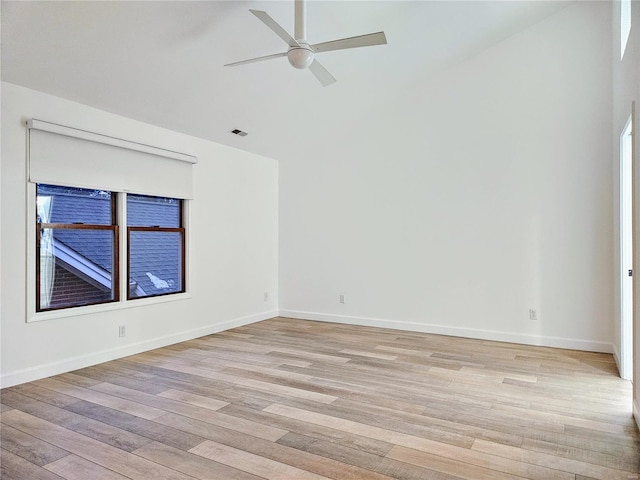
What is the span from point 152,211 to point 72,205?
93 centimetres

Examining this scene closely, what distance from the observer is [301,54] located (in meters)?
3.11

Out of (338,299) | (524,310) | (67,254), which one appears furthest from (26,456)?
(524,310)

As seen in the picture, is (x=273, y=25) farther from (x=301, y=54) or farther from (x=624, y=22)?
(x=624, y=22)

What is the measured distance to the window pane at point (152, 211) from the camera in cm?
458

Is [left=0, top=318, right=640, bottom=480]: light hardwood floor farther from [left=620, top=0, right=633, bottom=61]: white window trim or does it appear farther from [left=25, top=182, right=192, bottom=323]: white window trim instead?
[left=620, top=0, right=633, bottom=61]: white window trim

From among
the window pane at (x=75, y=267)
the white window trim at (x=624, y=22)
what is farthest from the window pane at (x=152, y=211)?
the white window trim at (x=624, y=22)

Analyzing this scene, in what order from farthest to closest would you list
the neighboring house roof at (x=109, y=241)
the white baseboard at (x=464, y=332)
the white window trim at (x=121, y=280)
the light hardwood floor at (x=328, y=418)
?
the white baseboard at (x=464, y=332), the neighboring house roof at (x=109, y=241), the white window trim at (x=121, y=280), the light hardwood floor at (x=328, y=418)

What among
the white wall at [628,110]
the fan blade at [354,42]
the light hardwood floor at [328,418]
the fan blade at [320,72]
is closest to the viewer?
the light hardwood floor at [328,418]

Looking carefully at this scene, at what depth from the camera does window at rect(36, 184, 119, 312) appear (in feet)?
12.3

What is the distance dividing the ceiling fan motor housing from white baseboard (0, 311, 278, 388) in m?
3.32

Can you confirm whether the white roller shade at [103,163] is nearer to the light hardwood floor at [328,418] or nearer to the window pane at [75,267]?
the window pane at [75,267]

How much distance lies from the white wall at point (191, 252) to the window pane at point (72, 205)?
214 mm

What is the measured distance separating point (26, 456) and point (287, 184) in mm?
4821

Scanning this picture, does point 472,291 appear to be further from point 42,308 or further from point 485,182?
point 42,308
